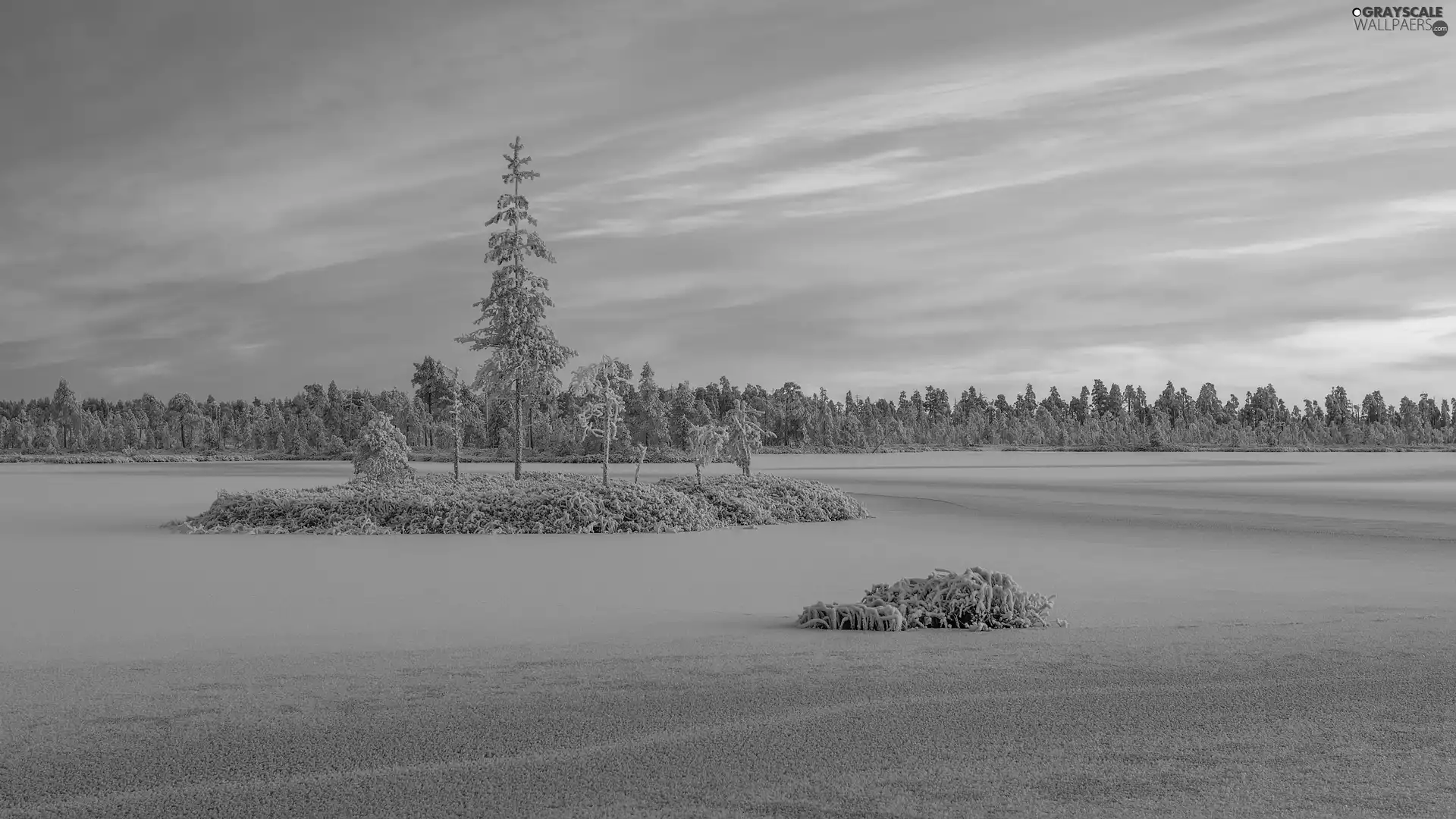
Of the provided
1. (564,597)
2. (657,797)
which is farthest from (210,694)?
(564,597)

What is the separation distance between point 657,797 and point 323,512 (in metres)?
18.7

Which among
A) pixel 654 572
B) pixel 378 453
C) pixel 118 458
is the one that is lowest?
pixel 654 572

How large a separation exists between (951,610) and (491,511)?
14277 millimetres

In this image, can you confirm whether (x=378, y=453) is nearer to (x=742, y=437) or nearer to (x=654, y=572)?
(x=742, y=437)

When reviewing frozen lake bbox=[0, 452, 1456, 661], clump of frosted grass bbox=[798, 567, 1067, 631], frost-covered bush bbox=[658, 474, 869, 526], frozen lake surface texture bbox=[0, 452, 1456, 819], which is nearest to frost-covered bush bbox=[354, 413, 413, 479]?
frozen lake bbox=[0, 452, 1456, 661]

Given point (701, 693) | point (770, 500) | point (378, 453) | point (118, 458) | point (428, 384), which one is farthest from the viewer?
point (428, 384)

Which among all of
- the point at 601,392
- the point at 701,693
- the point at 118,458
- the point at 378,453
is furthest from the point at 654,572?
the point at 118,458

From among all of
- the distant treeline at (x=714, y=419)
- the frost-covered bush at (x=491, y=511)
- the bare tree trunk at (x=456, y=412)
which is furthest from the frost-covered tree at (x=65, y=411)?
the frost-covered bush at (x=491, y=511)

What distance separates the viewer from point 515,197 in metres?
37.9

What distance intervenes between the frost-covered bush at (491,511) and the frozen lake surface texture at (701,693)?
5.57 meters

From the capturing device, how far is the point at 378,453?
28.4 metres

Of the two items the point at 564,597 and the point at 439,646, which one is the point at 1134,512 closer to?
the point at 564,597

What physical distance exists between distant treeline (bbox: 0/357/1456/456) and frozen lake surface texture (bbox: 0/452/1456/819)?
82221 millimetres

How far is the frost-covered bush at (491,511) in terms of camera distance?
21.1 m
